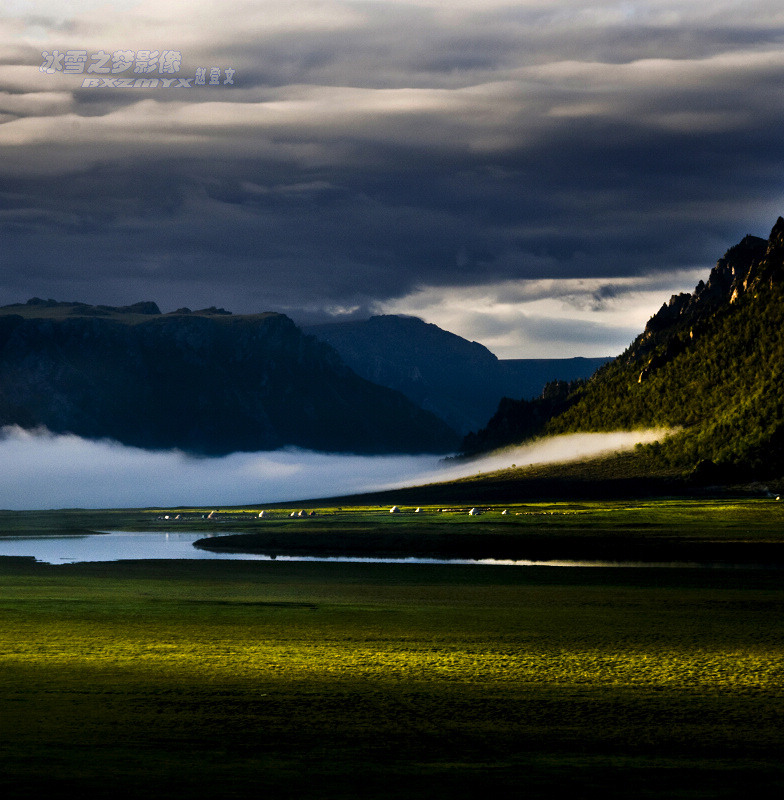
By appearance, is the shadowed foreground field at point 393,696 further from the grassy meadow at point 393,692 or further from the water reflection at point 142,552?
the water reflection at point 142,552

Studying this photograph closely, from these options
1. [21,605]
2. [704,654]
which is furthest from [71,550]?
[704,654]

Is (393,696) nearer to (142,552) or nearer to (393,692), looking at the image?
(393,692)

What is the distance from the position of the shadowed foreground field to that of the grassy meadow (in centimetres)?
9

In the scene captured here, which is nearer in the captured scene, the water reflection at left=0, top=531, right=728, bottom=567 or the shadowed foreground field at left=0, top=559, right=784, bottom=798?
the shadowed foreground field at left=0, top=559, right=784, bottom=798

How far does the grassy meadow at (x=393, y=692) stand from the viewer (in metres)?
21.9

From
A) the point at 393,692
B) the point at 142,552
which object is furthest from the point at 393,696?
the point at 142,552

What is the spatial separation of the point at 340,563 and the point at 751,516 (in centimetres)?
6221

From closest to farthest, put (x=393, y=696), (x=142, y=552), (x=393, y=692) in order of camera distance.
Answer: (x=393, y=696) < (x=393, y=692) < (x=142, y=552)

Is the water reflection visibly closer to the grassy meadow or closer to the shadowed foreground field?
the grassy meadow

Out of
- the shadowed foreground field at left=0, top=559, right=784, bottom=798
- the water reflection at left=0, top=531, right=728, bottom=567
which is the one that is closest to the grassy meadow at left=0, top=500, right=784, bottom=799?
the shadowed foreground field at left=0, top=559, right=784, bottom=798

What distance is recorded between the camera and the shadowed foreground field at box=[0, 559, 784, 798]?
2181 cm

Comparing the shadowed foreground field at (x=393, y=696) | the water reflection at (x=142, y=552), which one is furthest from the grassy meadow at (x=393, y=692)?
the water reflection at (x=142, y=552)

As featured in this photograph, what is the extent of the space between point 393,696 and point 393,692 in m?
0.58

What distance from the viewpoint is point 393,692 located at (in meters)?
Result: 30.7
